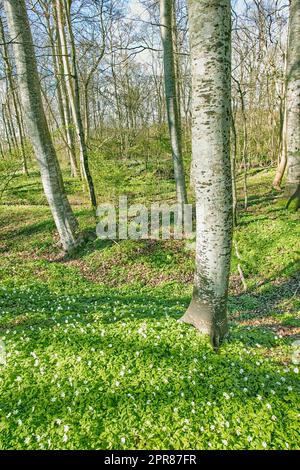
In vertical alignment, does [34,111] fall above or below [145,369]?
above

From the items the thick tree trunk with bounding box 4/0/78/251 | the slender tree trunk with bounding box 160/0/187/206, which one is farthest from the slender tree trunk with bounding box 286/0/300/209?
the thick tree trunk with bounding box 4/0/78/251

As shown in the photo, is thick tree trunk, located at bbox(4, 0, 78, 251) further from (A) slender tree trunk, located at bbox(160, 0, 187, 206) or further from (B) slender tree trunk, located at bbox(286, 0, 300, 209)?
(B) slender tree trunk, located at bbox(286, 0, 300, 209)

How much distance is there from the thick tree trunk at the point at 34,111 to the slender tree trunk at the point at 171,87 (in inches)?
136

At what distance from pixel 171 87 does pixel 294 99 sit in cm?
347

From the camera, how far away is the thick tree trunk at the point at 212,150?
2.98 metres

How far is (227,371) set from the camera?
3.29 m

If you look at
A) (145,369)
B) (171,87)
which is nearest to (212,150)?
(145,369)

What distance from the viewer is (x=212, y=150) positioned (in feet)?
10.5

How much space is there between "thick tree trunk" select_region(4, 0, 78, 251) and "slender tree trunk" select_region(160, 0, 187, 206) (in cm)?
346

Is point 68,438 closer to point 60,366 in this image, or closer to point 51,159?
point 60,366

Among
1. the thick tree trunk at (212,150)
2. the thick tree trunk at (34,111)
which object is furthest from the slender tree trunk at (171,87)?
the thick tree trunk at (212,150)

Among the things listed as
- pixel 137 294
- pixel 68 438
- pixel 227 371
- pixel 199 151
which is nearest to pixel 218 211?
pixel 199 151

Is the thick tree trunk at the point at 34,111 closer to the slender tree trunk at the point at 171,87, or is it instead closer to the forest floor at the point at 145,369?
the forest floor at the point at 145,369

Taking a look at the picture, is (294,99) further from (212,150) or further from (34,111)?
(34,111)
